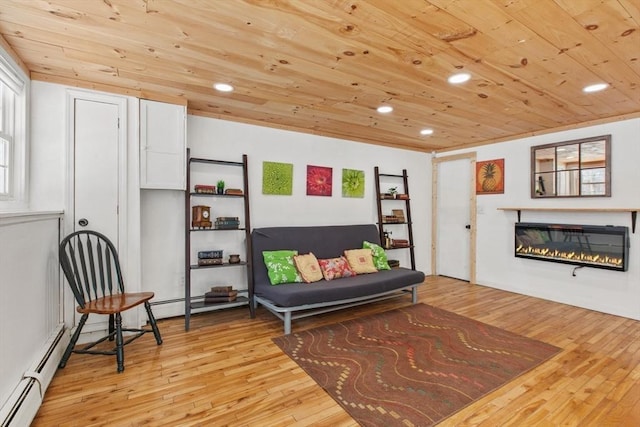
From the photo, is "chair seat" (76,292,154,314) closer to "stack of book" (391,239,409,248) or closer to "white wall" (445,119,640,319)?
"stack of book" (391,239,409,248)

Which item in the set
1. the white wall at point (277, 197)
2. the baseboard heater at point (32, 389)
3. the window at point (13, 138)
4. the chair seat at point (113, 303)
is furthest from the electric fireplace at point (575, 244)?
the window at point (13, 138)

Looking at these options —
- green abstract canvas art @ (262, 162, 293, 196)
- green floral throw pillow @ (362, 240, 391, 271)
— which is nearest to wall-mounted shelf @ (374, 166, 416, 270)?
green floral throw pillow @ (362, 240, 391, 271)

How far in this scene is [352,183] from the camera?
481 cm

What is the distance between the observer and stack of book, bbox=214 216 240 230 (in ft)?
11.7

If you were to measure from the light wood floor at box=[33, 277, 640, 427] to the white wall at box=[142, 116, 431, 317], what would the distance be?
0.77 metres

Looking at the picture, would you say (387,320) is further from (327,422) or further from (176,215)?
(176,215)

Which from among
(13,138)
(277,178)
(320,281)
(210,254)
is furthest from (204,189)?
(320,281)

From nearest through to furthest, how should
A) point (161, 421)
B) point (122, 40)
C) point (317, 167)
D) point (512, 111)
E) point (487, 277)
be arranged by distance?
point (161, 421), point (122, 40), point (512, 111), point (317, 167), point (487, 277)

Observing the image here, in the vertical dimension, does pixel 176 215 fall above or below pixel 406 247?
above

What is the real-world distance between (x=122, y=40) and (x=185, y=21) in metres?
0.57

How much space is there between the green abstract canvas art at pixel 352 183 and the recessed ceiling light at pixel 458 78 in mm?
2246

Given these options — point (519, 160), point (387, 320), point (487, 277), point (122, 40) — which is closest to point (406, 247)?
point (487, 277)

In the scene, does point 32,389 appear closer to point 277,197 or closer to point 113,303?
point 113,303

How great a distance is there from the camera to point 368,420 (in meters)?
1.86
